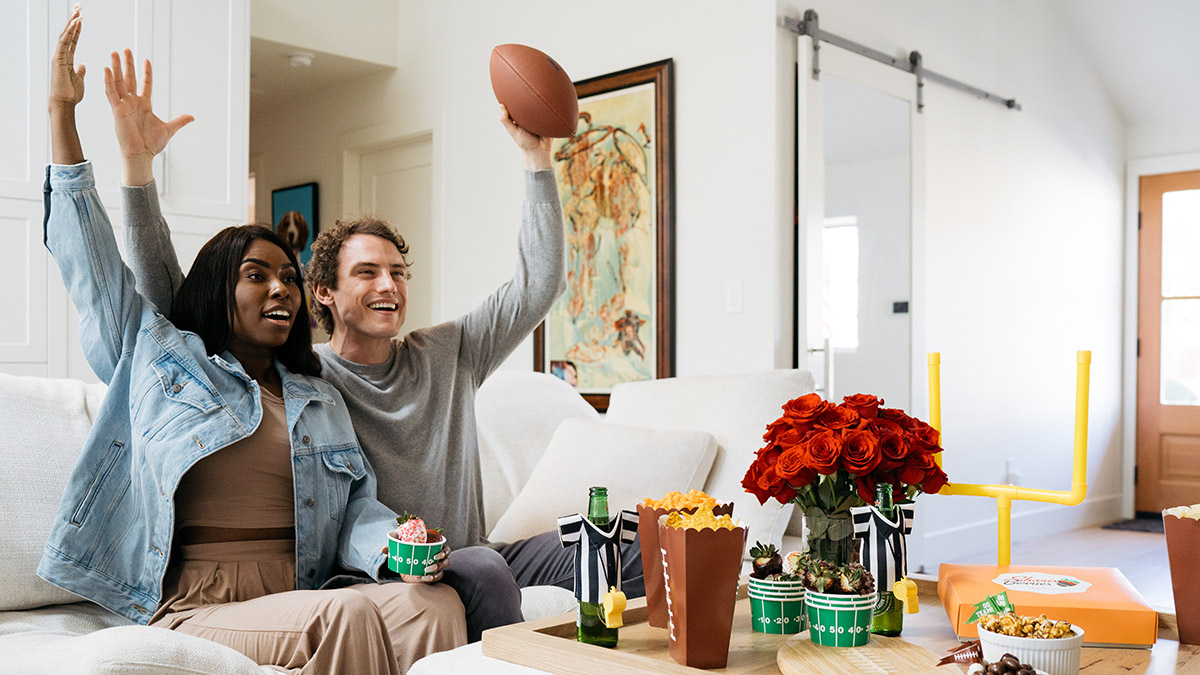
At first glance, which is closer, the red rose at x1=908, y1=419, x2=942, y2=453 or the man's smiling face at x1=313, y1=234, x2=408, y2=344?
the red rose at x1=908, y1=419, x2=942, y2=453

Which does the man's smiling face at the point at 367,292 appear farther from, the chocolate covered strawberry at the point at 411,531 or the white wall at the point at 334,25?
the white wall at the point at 334,25

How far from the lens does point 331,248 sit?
85.0 inches

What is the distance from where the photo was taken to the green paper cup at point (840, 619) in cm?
128

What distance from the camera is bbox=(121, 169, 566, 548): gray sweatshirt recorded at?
2002 millimetres

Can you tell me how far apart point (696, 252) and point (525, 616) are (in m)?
2.13

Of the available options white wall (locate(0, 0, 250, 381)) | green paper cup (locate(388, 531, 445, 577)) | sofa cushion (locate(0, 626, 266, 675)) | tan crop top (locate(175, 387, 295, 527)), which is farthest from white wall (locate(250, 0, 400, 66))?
sofa cushion (locate(0, 626, 266, 675))

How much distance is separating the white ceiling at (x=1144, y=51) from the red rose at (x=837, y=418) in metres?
4.90

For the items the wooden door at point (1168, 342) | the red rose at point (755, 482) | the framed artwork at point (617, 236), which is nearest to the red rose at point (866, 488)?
the red rose at point (755, 482)

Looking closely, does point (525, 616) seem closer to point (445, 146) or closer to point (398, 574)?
point (398, 574)

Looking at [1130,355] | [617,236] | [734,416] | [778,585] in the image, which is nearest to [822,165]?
[617,236]

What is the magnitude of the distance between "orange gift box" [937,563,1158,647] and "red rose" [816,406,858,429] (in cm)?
29

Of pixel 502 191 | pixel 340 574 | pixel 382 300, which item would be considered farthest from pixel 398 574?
pixel 502 191

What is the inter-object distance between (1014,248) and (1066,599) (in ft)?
13.3

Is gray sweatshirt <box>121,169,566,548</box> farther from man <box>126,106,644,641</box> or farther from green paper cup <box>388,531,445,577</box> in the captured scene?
green paper cup <box>388,531,445,577</box>
